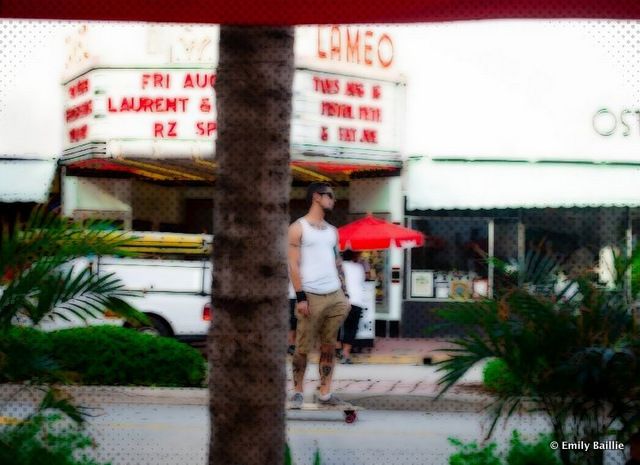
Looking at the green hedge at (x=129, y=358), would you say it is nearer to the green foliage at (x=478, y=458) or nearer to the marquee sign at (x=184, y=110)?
the green foliage at (x=478, y=458)

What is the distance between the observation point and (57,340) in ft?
29.8

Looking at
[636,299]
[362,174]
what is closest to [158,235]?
[362,174]

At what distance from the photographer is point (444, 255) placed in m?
18.6

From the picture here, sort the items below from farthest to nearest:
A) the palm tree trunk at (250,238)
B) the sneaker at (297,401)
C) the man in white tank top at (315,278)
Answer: the sneaker at (297,401) < the man in white tank top at (315,278) < the palm tree trunk at (250,238)

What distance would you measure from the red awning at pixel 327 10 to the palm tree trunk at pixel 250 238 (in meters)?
0.40

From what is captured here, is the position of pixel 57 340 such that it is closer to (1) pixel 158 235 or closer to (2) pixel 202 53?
(1) pixel 158 235

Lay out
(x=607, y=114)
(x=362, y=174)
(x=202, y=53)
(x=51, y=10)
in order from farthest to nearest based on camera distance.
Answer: (x=362, y=174) < (x=607, y=114) < (x=202, y=53) < (x=51, y=10)

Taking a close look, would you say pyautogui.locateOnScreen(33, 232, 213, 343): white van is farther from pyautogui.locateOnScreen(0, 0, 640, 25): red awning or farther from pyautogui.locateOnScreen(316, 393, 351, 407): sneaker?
pyautogui.locateOnScreen(0, 0, 640, 25): red awning

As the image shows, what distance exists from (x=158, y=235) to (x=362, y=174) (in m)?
5.39

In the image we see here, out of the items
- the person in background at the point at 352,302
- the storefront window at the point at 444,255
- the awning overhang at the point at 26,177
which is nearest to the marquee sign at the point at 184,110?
the awning overhang at the point at 26,177

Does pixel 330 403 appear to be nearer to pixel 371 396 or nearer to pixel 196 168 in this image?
pixel 371 396

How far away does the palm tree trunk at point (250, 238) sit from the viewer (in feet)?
11.0


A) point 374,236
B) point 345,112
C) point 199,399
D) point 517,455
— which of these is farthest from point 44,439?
point 345,112

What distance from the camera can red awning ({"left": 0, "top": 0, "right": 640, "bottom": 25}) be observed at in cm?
298
